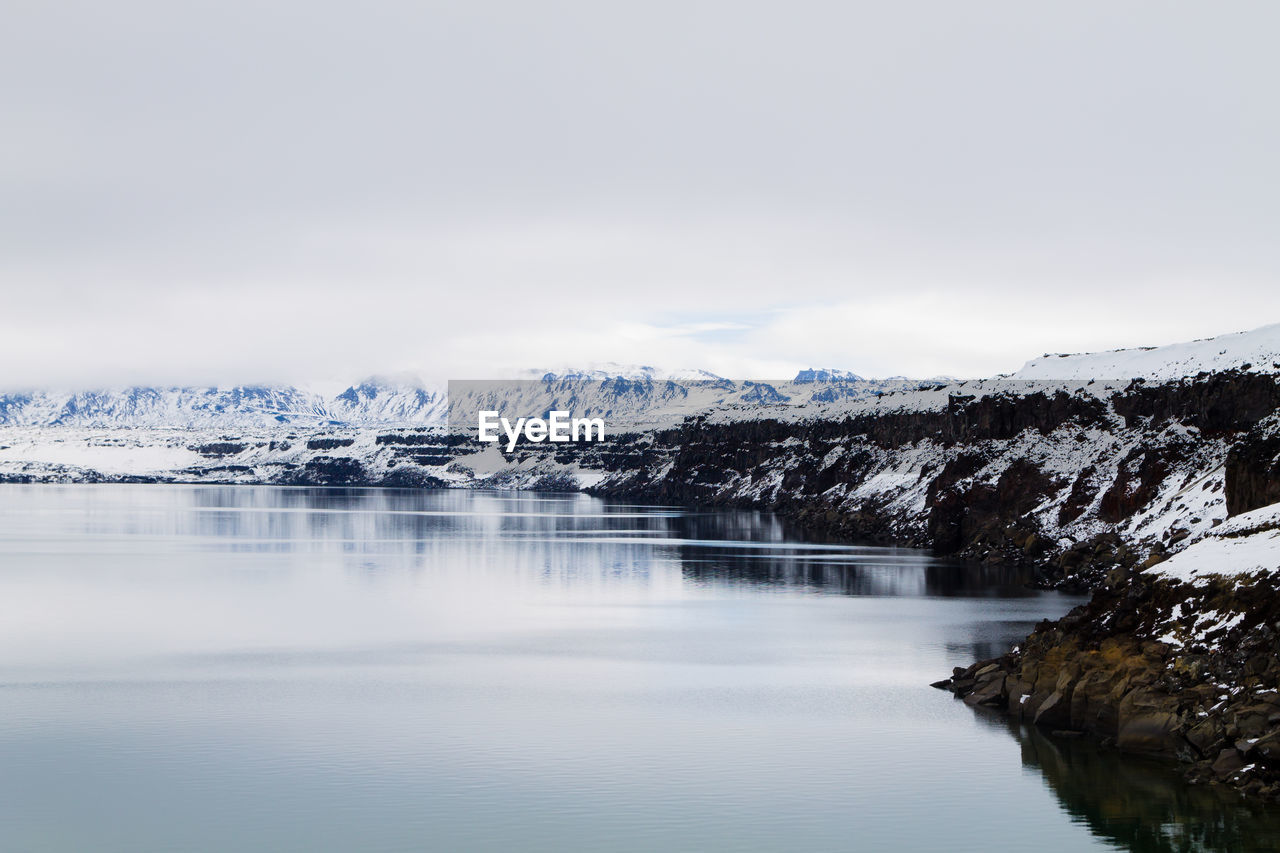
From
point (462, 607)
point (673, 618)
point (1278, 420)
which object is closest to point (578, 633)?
point (673, 618)

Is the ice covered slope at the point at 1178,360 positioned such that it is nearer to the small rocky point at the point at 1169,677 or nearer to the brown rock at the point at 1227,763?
the small rocky point at the point at 1169,677

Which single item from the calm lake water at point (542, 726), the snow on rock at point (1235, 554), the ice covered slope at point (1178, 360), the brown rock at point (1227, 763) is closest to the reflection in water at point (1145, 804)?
the calm lake water at point (542, 726)

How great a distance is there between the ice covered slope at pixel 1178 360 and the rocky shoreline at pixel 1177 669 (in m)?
69.8

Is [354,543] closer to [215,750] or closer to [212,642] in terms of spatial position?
[212,642]

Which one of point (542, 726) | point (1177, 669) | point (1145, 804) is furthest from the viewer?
point (542, 726)

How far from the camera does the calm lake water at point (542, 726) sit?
27422mm

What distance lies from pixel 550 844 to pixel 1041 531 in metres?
68.2

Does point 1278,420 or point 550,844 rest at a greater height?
point 1278,420

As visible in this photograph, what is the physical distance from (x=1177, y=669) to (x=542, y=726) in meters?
16.4

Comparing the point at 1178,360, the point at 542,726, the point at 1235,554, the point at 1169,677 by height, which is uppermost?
the point at 1178,360

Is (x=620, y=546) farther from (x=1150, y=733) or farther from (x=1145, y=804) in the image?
(x=1145, y=804)

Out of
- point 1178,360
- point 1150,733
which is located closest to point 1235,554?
point 1150,733

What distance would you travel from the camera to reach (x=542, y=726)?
3688cm

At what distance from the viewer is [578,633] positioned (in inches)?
2275
